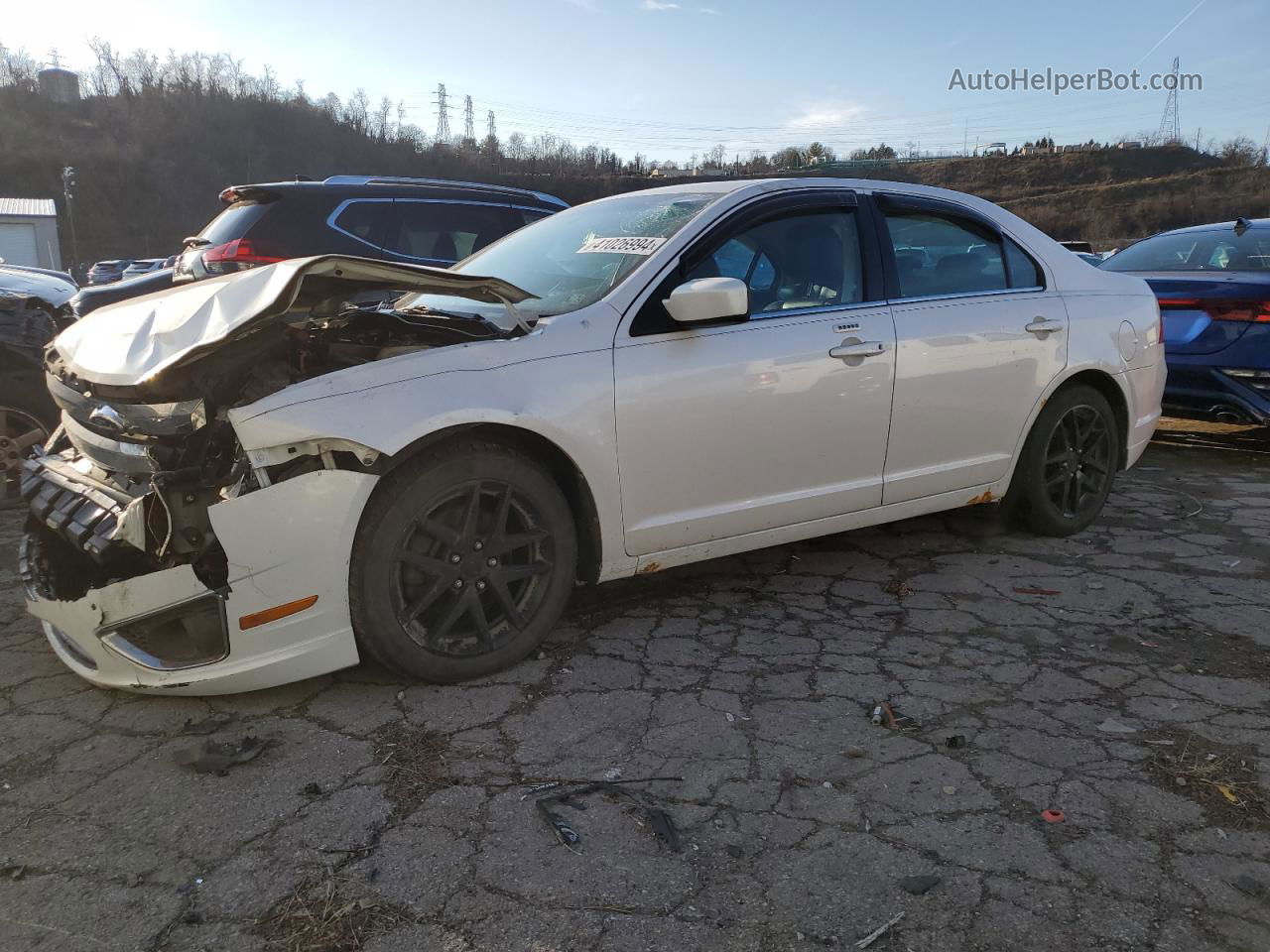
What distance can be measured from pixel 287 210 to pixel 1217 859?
6588mm

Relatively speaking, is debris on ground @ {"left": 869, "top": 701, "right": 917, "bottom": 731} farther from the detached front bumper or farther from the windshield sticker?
the windshield sticker

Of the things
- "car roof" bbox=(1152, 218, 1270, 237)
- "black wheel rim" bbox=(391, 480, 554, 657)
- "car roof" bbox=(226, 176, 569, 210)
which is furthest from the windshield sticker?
"car roof" bbox=(1152, 218, 1270, 237)

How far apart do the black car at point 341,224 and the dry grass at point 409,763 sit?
4.77 meters

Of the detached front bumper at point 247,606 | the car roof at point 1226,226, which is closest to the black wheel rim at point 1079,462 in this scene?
the car roof at point 1226,226

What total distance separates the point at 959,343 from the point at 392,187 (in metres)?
4.79

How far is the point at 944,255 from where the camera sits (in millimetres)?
4109

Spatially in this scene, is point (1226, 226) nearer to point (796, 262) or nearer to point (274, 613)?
point (796, 262)

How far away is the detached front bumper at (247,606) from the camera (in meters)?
2.64

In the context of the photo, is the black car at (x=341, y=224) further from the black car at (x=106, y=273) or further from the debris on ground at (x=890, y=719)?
A: the black car at (x=106, y=273)

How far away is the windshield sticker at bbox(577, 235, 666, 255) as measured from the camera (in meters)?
3.47

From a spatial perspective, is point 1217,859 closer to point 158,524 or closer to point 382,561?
point 382,561

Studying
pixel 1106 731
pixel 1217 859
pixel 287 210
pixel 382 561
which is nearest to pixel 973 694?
pixel 1106 731

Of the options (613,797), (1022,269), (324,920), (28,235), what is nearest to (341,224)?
(1022,269)

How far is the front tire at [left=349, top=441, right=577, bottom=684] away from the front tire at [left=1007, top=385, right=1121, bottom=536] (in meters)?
2.48
